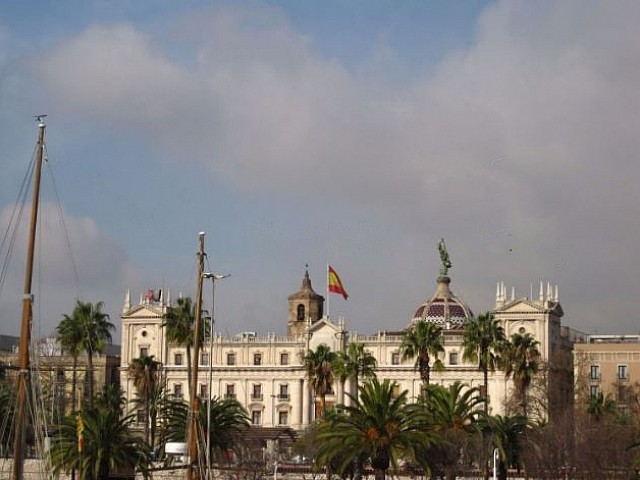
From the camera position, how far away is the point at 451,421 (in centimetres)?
6316

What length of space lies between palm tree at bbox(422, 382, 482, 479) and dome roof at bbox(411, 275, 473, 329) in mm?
60619

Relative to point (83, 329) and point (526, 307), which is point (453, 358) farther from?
point (83, 329)

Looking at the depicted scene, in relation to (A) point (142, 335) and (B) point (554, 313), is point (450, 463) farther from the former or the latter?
(A) point (142, 335)

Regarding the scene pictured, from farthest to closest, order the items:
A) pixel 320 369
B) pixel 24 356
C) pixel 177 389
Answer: pixel 177 389
pixel 320 369
pixel 24 356

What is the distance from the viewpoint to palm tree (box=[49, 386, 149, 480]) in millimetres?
57969

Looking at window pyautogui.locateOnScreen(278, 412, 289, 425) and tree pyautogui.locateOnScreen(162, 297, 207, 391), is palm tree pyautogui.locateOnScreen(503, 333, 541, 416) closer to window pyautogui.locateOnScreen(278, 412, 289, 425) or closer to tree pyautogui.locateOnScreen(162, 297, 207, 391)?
tree pyautogui.locateOnScreen(162, 297, 207, 391)

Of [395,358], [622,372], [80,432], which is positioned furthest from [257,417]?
[80,432]

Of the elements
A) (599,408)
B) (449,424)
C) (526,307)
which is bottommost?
(449,424)

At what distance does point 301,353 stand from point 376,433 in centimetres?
6484

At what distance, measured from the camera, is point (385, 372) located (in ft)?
393

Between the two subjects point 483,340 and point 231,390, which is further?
point 231,390

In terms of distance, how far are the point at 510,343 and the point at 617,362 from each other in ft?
81.8

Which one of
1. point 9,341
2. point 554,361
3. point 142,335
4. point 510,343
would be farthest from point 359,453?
point 9,341

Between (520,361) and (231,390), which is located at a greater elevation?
(520,361)
